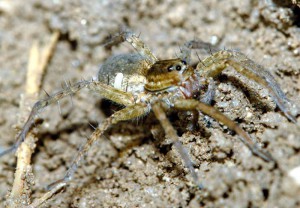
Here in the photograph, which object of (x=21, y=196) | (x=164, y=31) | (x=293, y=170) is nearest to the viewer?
(x=293, y=170)

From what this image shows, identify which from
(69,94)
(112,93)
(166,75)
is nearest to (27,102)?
(69,94)

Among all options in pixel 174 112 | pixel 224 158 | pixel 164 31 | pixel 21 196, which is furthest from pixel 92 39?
pixel 224 158

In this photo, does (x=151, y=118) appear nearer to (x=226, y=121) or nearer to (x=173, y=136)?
(x=173, y=136)

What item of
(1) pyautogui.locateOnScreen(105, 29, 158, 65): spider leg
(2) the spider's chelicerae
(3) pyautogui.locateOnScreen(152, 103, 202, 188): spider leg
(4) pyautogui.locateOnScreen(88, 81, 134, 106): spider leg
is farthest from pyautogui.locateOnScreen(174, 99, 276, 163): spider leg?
(1) pyautogui.locateOnScreen(105, 29, 158, 65): spider leg

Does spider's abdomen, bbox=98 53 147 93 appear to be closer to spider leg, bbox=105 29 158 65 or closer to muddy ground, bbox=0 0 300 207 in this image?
spider leg, bbox=105 29 158 65

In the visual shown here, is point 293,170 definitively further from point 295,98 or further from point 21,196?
point 21,196

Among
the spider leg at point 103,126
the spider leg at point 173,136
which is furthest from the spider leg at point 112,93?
the spider leg at point 173,136
